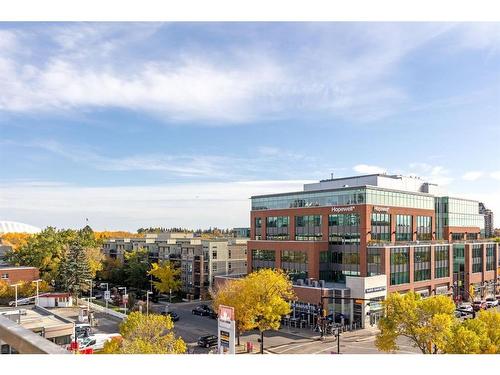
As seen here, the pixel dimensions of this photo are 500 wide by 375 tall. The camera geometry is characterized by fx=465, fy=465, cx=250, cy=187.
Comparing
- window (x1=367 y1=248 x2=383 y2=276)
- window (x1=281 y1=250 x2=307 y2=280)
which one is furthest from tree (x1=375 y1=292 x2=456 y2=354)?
window (x1=281 y1=250 x2=307 y2=280)

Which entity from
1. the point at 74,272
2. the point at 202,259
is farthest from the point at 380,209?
the point at 74,272

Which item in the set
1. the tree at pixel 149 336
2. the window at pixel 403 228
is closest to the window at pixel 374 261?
the window at pixel 403 228

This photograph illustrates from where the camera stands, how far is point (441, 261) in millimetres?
65375

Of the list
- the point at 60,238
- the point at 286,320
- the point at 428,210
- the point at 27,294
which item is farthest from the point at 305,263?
the point at 60,238

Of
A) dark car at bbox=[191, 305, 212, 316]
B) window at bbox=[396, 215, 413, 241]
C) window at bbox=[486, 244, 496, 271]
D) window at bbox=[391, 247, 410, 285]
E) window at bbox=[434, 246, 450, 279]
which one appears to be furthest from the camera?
window at bbox=[486, 244, 496, 271]

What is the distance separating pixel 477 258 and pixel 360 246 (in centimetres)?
2933

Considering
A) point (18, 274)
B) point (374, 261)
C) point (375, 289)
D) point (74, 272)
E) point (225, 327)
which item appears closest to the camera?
point (225, 327)

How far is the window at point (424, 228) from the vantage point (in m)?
64.9

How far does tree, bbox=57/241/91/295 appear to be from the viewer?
65.0 m

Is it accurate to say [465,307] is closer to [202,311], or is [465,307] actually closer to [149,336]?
[202,311]

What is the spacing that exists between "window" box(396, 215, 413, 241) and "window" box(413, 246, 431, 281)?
2.44 m

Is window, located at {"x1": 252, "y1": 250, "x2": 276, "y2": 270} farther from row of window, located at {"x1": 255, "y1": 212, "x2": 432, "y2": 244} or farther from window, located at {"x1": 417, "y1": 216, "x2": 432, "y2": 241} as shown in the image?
window, located at {"x1": 417, "y1": 216, "x2": 432, "y2": 241}

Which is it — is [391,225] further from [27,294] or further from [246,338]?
[27,294]

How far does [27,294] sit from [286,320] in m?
39.6
